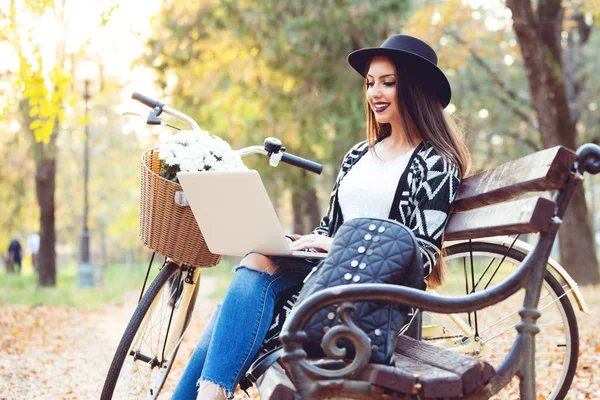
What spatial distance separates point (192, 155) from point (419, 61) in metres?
0.98

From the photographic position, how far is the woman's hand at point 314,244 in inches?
112

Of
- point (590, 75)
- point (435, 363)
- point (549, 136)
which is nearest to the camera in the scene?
point (435, 363)

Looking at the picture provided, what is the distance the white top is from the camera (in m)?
2.88

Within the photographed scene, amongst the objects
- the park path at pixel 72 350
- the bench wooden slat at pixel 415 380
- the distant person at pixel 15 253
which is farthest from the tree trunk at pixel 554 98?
the distant person at pixel 15 253

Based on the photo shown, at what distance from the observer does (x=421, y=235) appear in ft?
8.61

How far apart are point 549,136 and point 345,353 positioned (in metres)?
8.25

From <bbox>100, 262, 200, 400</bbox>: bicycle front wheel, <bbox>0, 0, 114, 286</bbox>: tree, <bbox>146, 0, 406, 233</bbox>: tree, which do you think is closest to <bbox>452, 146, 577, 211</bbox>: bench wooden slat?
<bbox>100, 262, 200, 400</bbox>: bicycle front wheel

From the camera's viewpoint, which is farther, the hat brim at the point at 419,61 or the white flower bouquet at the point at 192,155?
the white flower bouquet at the point at 192,155

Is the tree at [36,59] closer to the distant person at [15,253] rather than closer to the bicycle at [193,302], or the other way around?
the bicycle at [193,302]

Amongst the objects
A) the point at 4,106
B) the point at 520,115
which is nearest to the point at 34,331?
the point at 4,106

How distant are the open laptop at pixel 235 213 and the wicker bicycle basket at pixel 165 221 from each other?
233mm

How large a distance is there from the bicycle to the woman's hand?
50cm

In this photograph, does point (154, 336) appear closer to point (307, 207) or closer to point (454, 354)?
point (454, 354)

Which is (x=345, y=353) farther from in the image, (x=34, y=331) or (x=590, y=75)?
(x=590, y=75)
